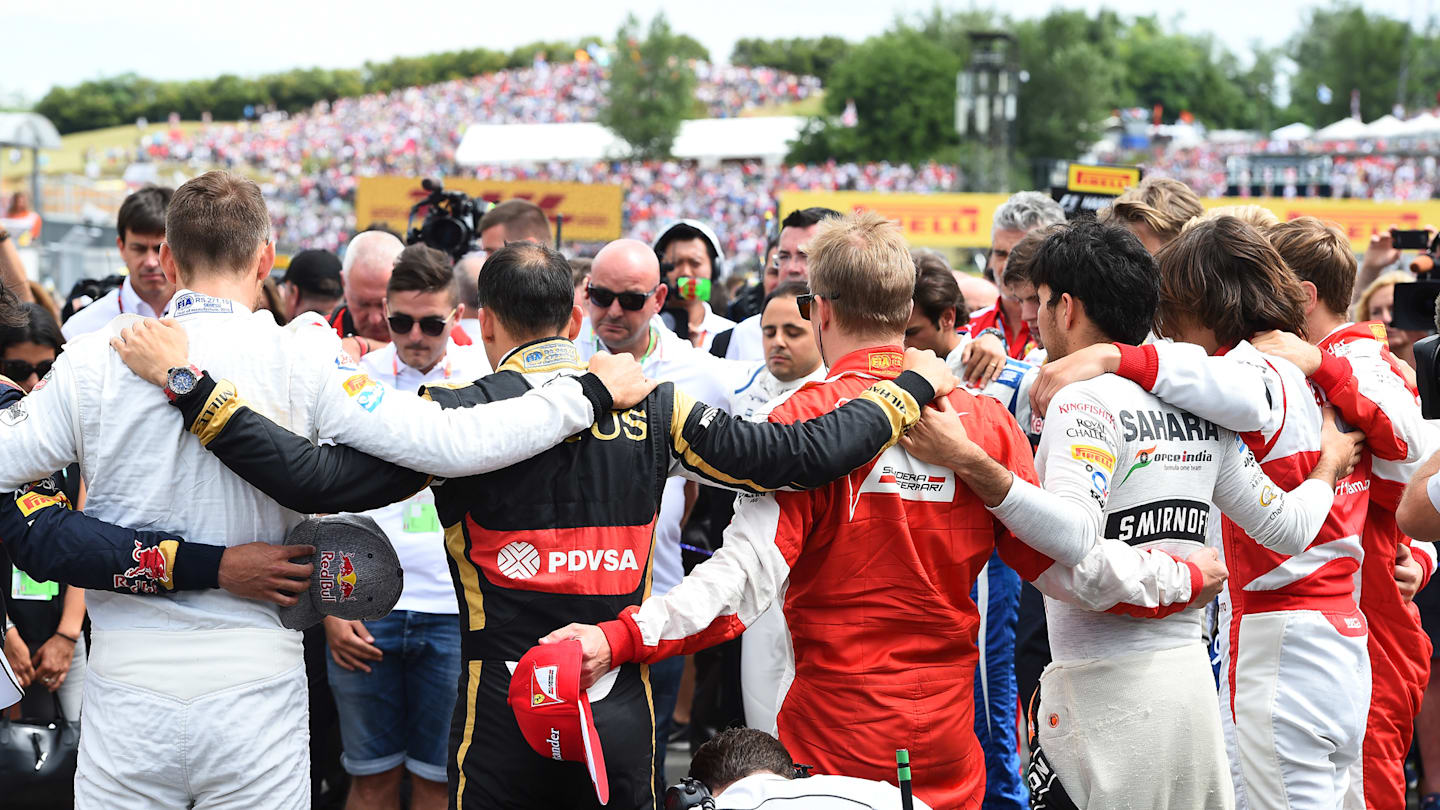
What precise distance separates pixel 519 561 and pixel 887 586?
839mm

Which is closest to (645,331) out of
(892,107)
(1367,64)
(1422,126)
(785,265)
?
(785,265)

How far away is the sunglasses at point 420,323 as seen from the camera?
4273 mm

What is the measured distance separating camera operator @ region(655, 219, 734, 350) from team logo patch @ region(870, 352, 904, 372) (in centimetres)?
319

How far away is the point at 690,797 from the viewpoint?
8.16 ft

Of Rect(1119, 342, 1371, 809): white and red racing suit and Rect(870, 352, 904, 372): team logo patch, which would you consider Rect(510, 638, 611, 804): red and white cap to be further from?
Rect(1119, 342, 1371, 809): white and red racing suit

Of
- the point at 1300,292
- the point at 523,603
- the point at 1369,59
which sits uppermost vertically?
the point at 1369,59

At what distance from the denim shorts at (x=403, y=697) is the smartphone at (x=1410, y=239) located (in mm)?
4080

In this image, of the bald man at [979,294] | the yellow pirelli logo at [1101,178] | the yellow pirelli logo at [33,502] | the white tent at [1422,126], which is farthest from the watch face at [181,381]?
the white tent at [1422,126]

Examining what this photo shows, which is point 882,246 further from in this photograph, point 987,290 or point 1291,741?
point 987,290

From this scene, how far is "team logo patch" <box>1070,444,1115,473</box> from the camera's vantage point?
9.30 feet

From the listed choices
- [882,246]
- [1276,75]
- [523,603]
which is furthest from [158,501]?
[1276,75]

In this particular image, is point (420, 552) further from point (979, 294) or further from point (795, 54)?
point (795, 54)

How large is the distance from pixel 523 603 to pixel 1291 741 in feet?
6.67

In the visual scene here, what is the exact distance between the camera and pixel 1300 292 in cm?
340
